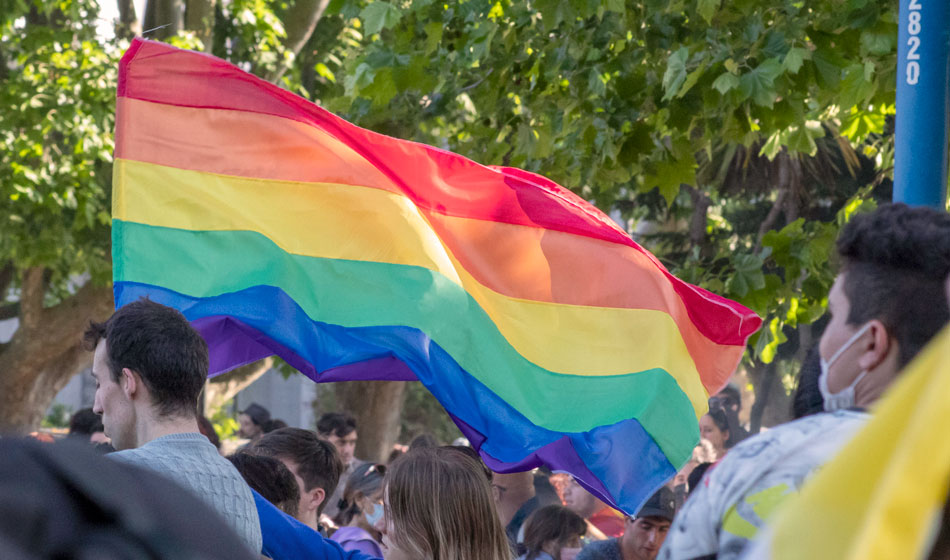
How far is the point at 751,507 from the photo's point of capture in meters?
1.74

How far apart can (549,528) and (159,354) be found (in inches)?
109

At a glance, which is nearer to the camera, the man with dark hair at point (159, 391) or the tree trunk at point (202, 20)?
the man with dark hair at point (159, 391)

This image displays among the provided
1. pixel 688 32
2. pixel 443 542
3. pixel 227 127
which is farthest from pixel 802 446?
pixel 688 32

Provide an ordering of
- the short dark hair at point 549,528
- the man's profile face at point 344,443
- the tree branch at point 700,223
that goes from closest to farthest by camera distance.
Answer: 1. the short dark hair at point 549,528
2. the man's profile face at point 344,443
3. the tree branch at point 700,223

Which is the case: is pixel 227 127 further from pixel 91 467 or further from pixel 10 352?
pixel 10 352

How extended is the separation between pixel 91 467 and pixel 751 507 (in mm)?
1135

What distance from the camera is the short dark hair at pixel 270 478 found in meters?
4.00

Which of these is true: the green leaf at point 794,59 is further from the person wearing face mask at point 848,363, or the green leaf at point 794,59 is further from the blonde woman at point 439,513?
the person wearing face mask at point 848,363

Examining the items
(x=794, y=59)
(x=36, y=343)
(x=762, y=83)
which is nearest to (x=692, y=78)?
(x=762, y=83)

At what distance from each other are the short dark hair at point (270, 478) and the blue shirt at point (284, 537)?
667 mm

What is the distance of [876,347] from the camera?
188 centimetres

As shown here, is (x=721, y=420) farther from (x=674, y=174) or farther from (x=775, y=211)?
(x=775, y=211)

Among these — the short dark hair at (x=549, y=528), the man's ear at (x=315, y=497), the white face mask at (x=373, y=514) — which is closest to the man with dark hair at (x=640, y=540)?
the short dark hair at (x=549, y=528)

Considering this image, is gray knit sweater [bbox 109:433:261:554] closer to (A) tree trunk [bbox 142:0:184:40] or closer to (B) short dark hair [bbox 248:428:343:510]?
(B) short dark hair [bbox 248:428:343:510]
